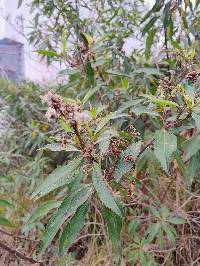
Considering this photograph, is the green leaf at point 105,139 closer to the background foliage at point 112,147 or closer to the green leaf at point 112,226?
the background foliage at point 112,147

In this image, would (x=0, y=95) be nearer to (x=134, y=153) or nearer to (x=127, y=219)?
(x=127, y=219)

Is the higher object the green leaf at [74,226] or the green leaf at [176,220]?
the green leaf at [74,226]

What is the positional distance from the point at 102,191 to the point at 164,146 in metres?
0.16

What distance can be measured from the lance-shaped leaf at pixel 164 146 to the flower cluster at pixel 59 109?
180 millimetres

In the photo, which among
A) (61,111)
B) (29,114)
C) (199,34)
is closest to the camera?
(61,111)

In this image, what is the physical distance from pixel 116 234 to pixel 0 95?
82.7 inches

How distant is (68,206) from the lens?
0.87 m

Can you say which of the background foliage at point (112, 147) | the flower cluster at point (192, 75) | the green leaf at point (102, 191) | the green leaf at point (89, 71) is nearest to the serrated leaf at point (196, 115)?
the background foliage at point (112, 147)

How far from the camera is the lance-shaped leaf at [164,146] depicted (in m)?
0.83

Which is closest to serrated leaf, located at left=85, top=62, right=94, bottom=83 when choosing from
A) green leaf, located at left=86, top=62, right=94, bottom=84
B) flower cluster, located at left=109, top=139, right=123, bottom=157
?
green leaf, located at left=86, top=62, right=94, bottom=84

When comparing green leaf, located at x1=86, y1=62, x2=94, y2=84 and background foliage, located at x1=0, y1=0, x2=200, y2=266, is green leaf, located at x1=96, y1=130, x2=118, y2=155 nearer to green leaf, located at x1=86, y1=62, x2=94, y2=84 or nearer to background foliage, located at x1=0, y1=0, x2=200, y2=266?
background foliage, located at x1=0, y1=0, x2=200, y2=266

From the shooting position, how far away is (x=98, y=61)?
5.17ft

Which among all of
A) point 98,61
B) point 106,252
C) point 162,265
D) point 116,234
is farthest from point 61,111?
point 106,252

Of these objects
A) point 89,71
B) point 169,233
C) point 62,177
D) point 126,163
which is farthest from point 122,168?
point 169,233
